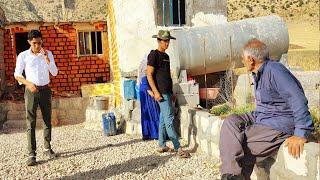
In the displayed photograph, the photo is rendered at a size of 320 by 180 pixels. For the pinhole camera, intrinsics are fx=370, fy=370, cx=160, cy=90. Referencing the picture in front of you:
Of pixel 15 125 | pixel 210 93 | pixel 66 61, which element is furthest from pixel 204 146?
pixel 66 61

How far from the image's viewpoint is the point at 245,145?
11.0 ft

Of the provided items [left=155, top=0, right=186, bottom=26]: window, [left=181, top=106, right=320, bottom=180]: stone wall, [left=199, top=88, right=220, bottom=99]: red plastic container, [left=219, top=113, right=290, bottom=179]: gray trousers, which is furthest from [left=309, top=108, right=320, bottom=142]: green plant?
[left=155, top=0, right=186, bottom=26]: window

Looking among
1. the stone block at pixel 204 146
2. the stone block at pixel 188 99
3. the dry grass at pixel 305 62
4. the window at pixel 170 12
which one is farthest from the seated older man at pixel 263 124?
the dry grass at pixel 305 62

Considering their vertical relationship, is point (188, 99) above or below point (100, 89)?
above

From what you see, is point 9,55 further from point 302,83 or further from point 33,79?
point 302,83

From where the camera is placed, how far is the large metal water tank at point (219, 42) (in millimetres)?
8305

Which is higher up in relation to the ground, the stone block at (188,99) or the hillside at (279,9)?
the hillside at (279,9)

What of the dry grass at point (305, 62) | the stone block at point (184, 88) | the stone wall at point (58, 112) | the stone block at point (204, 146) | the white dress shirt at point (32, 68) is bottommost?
the stone wall at point (58, 112)

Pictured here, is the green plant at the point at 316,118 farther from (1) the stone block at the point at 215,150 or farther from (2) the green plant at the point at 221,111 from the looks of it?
(2) the green plant at the point at 221,111

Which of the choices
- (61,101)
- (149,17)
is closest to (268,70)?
(149,17)

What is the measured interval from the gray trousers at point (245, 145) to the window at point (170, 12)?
6742 mm

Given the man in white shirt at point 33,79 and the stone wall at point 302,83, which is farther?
the stone wall at point 302,83

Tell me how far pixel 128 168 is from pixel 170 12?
5713mm

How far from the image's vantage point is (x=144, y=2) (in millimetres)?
9609
